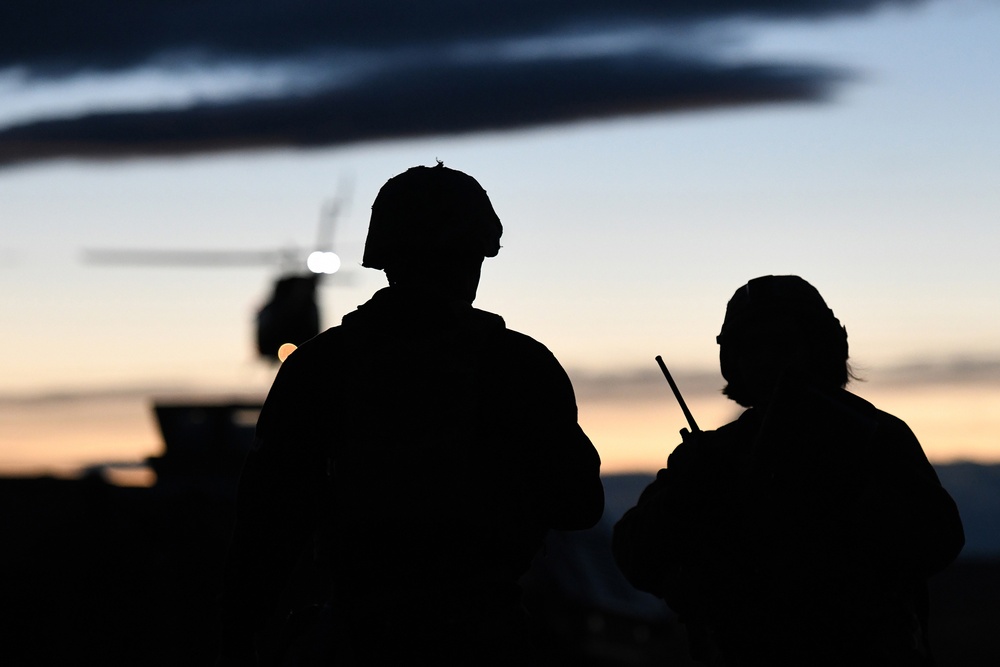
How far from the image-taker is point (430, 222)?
4172 millimetres

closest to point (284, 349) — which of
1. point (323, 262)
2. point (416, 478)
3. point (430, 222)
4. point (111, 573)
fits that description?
point (323, 262)

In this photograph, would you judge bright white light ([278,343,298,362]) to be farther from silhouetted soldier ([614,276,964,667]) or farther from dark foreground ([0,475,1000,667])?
silhouetted soldier ([614,276,964,667])

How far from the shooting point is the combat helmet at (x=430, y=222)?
415 centimetres

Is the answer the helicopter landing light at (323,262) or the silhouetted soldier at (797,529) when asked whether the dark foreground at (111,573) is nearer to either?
the silhouetted soldier at (797,529)


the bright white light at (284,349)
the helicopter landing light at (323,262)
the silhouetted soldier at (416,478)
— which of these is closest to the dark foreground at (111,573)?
the silhouetted soldier at (416,478)

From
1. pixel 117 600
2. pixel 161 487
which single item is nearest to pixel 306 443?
pixel 117 600

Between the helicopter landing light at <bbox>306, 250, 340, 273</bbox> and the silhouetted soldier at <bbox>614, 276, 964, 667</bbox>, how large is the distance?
4952 centimetres

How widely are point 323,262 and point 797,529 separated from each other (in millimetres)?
51067

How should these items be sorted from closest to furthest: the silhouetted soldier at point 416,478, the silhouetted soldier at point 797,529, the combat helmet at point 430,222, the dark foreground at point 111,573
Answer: the silhouetted soldier at point 416,478, the combat helmet at point 430,222, the silhouetted soldier at point 797,529, the dark foreground at point 111,573

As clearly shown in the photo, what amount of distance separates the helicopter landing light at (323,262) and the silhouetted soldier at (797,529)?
4952 centimetres

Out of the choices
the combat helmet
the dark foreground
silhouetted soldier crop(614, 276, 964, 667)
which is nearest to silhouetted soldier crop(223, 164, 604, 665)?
the combat helmet

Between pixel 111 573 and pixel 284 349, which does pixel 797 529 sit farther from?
pixel 284 349

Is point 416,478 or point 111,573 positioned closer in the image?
point 416,478

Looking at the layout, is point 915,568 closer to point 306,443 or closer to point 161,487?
point 306,443
